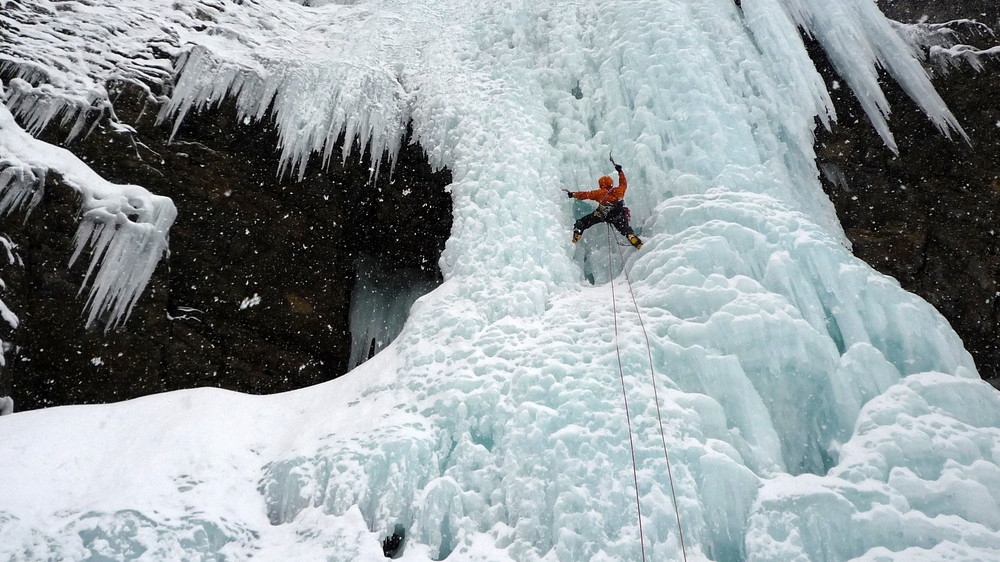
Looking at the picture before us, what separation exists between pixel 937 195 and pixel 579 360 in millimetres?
4555

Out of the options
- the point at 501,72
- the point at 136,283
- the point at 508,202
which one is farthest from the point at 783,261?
the point at 136,283

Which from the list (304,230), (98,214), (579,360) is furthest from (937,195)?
(98,214)

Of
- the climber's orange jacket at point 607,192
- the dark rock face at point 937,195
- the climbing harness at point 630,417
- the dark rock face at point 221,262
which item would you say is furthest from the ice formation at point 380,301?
the dark rock face at point 937,195

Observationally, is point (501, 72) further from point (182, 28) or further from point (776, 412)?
point (776, 412)

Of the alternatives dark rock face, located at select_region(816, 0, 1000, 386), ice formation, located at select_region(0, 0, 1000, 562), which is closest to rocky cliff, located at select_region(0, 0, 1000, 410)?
dark rock face, located at select_region(816, 0, 1000, 386)

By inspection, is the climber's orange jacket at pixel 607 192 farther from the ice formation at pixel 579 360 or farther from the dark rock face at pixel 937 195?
the dark rock face at pixel 937 195

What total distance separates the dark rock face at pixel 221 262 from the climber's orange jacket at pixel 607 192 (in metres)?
1.75

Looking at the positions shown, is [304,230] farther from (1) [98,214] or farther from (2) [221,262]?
(1) [98,214]

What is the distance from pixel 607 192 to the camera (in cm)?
500

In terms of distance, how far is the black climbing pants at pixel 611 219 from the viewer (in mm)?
4895

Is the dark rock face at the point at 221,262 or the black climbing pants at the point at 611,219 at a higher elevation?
the black climbing pants at the point at 611,219

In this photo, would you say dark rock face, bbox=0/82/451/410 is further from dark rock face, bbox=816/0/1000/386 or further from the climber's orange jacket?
dark rock face, bbox=816/0/1000/386

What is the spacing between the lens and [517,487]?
344 centimetres

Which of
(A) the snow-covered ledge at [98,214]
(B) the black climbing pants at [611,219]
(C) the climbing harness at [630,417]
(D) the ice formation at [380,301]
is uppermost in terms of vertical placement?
(B) the black climbing pants at [611,219]
